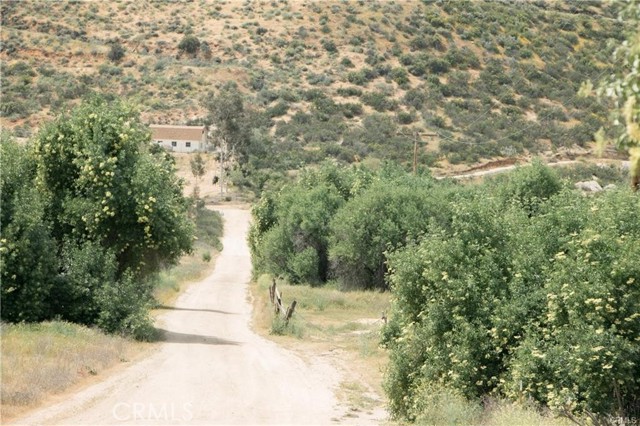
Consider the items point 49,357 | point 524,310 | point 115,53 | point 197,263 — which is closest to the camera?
point 524,310

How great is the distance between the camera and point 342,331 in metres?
35.3

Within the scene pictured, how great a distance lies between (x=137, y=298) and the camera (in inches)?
1064

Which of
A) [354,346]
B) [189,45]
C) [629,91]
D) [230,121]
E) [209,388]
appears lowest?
[354,346]

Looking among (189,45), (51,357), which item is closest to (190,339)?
(51,357)

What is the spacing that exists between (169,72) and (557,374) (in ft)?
307

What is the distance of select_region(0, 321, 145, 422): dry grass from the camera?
1672cm

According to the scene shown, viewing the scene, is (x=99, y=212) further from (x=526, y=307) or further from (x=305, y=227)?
(x=305, y=227)

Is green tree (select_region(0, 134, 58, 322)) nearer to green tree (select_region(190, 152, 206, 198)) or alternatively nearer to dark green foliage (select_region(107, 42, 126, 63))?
green tree (select_region(190, 152, 206, 198))

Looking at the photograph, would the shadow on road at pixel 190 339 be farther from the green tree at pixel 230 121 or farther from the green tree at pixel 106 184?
the green tree at pixel 230 121

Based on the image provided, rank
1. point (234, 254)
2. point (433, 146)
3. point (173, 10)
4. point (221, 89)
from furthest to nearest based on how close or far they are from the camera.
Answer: point (173, 10), point (221, 89), point (433, 146), point (234, 254)

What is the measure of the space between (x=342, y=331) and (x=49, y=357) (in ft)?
54.3

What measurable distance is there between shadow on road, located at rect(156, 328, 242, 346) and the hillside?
183 feet

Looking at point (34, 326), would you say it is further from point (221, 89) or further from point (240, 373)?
point (221, 89)

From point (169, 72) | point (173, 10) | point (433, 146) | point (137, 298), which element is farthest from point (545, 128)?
point (137, 298)
